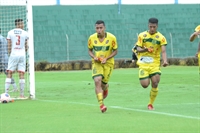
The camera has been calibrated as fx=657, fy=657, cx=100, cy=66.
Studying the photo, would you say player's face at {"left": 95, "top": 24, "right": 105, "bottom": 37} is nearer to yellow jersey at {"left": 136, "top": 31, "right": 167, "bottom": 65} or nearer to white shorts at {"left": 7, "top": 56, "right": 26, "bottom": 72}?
yellow jersey at {"left": 136, "top": 31, "right": 167, "bottom": 65}

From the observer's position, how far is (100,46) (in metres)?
14.4

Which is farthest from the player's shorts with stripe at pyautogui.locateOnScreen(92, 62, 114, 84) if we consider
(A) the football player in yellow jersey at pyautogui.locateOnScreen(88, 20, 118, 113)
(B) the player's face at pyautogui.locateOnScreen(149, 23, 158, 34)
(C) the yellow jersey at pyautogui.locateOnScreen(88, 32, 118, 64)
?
(B) the player's face at pyautogui.locateOnScreen(149, 23, 158, 34)

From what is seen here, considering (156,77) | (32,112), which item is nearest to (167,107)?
(156,77)

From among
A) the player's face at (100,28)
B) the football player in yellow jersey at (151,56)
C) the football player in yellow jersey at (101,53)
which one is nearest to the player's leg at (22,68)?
the football player in yellow jersey at (101,53)

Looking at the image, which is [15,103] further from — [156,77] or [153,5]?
[153,5]

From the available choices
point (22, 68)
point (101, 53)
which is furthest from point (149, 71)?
point (22, 68)

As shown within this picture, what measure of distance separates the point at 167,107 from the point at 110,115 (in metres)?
2.00

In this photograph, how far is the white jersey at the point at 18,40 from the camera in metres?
17.5

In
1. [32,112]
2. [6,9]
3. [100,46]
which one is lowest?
[32,112]

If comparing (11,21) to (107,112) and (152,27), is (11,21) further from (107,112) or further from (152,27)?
(107,112)

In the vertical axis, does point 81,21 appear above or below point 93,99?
above

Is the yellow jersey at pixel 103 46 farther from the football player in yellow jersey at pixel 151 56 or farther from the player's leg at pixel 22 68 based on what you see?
the player's leg at pixel 22 68

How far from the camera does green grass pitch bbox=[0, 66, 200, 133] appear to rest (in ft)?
35.6

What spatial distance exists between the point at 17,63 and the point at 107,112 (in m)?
4.96
